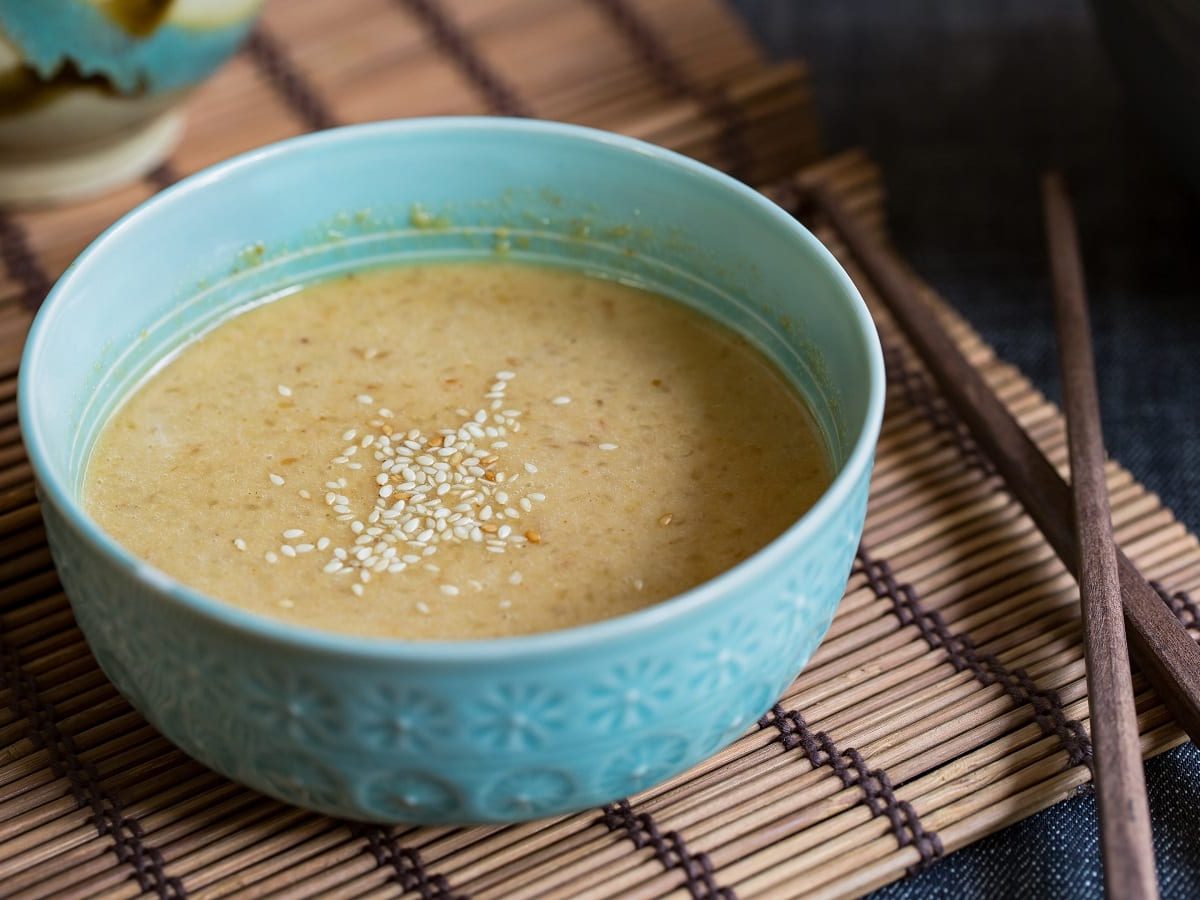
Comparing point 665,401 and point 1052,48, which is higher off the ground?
point 665,401

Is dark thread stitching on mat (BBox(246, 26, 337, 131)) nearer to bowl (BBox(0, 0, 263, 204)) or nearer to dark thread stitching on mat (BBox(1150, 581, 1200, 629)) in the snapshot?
bowl (BBox(0, 0, 263, 204))

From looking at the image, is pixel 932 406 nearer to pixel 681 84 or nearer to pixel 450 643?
pixel 681 84

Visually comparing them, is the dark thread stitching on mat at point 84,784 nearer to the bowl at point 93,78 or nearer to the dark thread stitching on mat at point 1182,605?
the bowl at point 93,78

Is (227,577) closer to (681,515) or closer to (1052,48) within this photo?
(681,515)

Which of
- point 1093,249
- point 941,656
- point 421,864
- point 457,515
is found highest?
point 457,515

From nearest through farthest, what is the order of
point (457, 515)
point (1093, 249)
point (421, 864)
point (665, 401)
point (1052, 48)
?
point (421, 864) → point (457, 515) → point (665, 401) → point (1093, 249) → point (1052, 48)

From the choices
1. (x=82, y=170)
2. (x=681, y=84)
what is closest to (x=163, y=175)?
(x=82, y=170)

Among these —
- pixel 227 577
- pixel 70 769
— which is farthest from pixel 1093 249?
pixel 70 769
